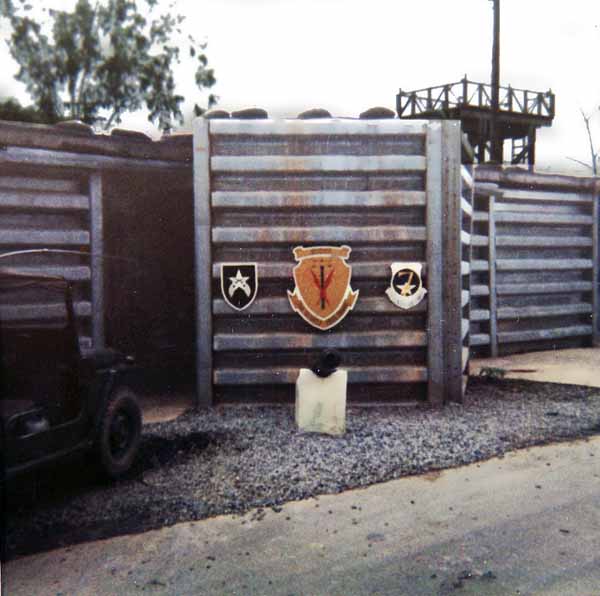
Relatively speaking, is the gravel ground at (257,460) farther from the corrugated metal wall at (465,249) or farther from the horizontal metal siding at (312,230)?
the corrugated metal wall at (465,249)

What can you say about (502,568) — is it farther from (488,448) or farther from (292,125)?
(292,125)

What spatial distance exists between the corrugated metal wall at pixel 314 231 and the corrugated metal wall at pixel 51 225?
141cm

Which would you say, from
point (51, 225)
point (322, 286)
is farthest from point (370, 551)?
point (51, 225)

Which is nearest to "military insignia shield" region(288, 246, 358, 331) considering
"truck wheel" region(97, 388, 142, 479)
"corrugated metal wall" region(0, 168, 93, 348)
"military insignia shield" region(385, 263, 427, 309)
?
"military insignia shield" region(385, 263, 427, 309)

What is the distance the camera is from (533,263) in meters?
11.1

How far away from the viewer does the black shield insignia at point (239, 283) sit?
22.6 ft

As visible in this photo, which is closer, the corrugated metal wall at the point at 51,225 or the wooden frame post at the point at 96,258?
the corrugated metal wall at the point at 51,225

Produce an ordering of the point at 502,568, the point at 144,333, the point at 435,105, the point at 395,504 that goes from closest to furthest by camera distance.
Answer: the point at 502,568
the point at 395,504
the point at 144,333
the point at 435,105

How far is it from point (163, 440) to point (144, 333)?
180 inches

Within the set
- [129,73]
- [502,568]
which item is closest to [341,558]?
[502,568]

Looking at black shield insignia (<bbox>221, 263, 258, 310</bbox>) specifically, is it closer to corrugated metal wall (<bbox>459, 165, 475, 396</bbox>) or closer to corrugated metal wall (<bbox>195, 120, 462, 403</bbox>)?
corrugated metal wall (<bbox>195, 120, 462, 403</bbox>)

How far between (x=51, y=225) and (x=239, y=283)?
83.3 inches

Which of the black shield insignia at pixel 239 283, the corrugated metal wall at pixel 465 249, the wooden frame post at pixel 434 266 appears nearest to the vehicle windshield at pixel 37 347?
the black shield insignia at pixel 239 283

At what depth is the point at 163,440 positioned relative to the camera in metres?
6.02
